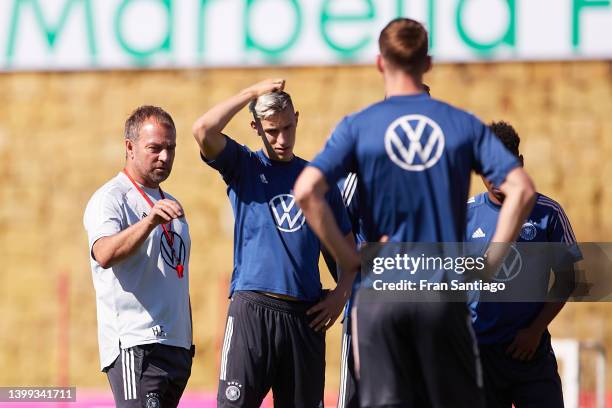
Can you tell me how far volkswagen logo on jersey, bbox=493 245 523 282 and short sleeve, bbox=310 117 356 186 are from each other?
1.82m

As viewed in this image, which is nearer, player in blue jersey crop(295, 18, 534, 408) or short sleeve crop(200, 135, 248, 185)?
player in blue jersey crop(295, 18, 534, 408)

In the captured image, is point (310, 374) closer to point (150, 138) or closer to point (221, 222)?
A: point (150, 138)

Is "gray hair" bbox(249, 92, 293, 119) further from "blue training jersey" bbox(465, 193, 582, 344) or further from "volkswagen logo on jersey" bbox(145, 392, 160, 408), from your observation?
"volkswagen logo on jersey" bbox(145, 392, 160, 408)

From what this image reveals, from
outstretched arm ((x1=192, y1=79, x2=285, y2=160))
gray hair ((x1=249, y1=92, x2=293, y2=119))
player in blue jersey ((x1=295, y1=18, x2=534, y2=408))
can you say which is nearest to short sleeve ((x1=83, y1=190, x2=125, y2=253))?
outstretched arm ((x1=192, y1=79, x2=285, y2=160))

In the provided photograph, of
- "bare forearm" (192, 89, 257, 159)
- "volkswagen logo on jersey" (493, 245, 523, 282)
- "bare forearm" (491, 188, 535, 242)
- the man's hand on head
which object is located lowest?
"volkswagen logo on jersey" (493, 245, 523, 282)

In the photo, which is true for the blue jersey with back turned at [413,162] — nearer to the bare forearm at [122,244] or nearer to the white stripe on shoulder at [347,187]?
the bare forearm at [122,244]

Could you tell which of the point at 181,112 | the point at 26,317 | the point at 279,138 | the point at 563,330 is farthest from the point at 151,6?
the point at 279,138

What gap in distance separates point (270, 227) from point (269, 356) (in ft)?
2.37

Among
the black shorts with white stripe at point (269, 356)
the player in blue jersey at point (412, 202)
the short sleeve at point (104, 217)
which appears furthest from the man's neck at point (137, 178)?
the player in blue jersey at point (412, 202)

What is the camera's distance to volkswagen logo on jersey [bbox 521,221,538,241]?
6.02 meters

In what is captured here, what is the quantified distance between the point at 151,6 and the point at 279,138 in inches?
306

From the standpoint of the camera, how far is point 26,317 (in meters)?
13.6

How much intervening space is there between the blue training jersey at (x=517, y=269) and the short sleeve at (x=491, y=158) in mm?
1447

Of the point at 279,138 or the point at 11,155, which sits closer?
the point at 279,138
